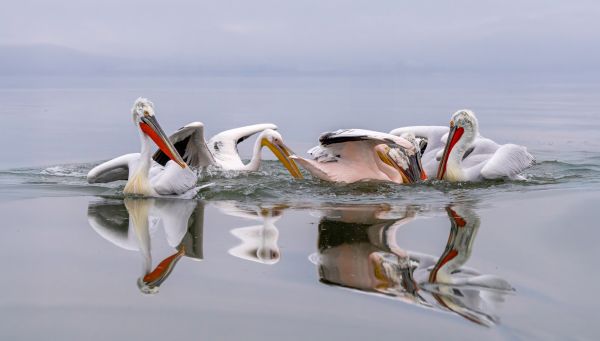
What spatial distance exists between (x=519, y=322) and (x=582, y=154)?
A: 20.6 feet

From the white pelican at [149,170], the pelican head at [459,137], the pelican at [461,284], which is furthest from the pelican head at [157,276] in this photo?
the pelican head at [459,137]

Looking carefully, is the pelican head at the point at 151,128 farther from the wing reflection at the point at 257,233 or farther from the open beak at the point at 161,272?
the open beak at the point at 161,272

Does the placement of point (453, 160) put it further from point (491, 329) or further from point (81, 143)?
point (81, 143)

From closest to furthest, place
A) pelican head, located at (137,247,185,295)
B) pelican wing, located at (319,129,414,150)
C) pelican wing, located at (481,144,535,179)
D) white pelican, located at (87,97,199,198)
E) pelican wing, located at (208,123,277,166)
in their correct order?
1. pelican head, located at (137,247,185,295)
2. white pelican, located at (87,97,199,198)
3. pelican wing, located at (319,129,414,150)
4. pelican wing, located at (481,144,535,179)
5. pelican wing, located at (208,123,277,166)

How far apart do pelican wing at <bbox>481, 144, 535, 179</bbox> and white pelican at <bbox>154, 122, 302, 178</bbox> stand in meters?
1.64

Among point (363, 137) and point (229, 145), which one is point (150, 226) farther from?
point (229, 145)

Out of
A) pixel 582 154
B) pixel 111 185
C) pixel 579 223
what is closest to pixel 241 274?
pixel 579 223

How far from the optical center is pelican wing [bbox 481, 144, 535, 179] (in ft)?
22.9

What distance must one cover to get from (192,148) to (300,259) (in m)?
3.59

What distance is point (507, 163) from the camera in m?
7.00

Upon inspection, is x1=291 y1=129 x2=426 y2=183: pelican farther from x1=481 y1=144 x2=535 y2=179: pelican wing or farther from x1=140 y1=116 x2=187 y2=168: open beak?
x1=140 y1=116 x2=187 y2=168: open beak

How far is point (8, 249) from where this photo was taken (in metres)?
4.59

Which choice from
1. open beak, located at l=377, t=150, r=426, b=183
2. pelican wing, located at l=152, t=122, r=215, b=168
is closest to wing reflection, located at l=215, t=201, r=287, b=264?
pelican wing, located at l=152, t=122, r=215, b=168

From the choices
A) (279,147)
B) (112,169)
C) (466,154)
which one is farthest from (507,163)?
(112,169)
